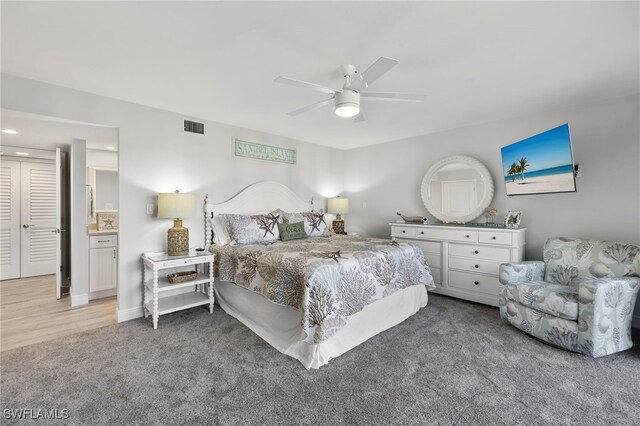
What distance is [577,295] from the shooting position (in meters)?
2.53

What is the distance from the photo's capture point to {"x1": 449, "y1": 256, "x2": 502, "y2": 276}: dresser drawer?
3523mm

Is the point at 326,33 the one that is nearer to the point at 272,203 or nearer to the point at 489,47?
the point at 489,47

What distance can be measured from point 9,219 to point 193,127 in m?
3.89

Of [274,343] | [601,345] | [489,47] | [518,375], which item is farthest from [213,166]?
[601,345]

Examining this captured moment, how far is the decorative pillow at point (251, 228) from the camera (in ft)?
11.7

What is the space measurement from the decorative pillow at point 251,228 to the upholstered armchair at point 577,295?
2.77 metres

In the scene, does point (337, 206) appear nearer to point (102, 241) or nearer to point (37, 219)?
point (102, 241)

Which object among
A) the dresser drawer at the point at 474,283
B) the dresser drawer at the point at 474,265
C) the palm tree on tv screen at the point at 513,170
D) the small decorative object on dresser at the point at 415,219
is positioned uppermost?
the palm tree on tv screen at the point at 513,170

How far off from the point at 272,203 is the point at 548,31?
3.70 metres

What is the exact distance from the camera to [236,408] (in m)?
1.78

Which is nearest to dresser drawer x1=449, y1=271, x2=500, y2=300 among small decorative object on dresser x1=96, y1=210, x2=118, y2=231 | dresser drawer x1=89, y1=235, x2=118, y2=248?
dresser drawer x1=89, y1=235, x2=118, y2=248

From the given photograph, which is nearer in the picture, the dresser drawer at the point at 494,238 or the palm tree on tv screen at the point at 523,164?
the palm tree on tv screen at the point at 523,164

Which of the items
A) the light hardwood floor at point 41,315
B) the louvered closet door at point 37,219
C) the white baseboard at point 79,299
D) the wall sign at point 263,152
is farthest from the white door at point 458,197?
the louvered closet door at point 37,219

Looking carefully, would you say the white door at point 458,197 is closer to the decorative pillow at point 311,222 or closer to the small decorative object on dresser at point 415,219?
the small decorative object on dresser at point 415,219
